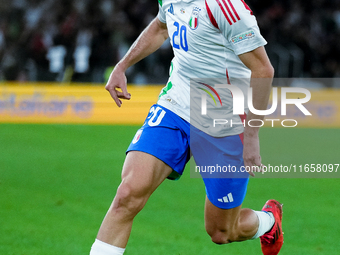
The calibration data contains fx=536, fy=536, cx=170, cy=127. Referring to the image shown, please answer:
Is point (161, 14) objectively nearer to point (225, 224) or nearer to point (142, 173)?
point (142, 173)

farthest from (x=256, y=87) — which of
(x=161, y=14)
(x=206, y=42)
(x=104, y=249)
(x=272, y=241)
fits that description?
(x=272, y=241)

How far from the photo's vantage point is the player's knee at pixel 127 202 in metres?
Result: 3.27

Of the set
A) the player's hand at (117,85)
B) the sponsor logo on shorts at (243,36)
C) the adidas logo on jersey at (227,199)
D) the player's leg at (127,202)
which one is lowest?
the adidas logo on jersey at (227,199)

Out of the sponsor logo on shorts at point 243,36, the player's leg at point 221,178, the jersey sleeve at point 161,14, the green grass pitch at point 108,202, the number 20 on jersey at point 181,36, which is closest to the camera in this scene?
the sponsor logo on shorts at point 243,36

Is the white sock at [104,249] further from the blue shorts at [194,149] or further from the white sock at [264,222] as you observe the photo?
the white sock at [264,222]

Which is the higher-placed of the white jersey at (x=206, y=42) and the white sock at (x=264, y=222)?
the white jersey at (x=206, y=42)

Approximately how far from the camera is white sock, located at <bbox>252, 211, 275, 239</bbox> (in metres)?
4.26

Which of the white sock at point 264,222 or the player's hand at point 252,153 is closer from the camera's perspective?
the player's hand at point 252,153

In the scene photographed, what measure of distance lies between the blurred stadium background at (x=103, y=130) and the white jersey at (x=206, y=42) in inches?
56.2

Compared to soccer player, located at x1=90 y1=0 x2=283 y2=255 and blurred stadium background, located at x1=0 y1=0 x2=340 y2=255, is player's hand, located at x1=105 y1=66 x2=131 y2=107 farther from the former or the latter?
blurred stadium background, located at x1=0 y1=0 x2=340 y2=255

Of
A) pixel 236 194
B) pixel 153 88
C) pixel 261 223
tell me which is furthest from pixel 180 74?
pixel 153 88

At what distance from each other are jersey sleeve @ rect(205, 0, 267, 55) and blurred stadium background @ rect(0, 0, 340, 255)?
203cm

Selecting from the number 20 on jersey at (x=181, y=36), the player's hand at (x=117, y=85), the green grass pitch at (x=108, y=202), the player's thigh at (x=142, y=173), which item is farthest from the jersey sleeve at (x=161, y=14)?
the green grass pitch at (x=108, y=202)

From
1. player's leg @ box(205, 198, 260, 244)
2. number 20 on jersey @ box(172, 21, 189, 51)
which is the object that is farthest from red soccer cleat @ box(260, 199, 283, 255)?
number 20 on jersey @ box(172, 21, 189, 51)
